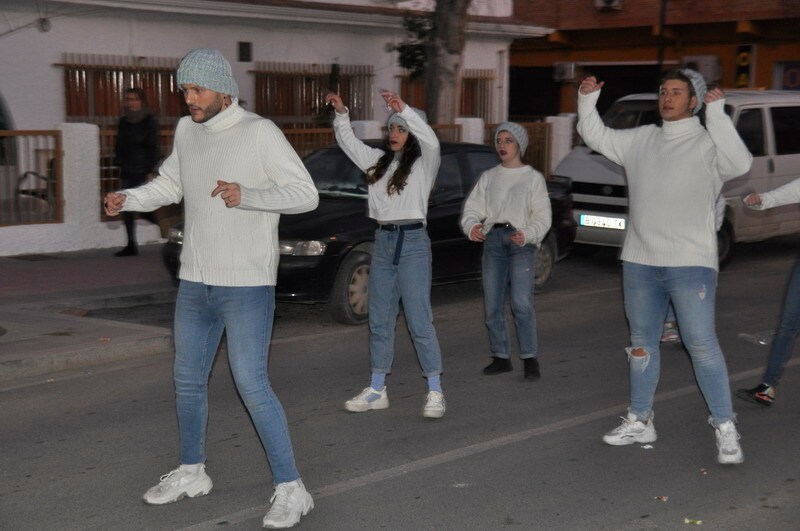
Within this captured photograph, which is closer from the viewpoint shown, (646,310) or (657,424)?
(646,310)

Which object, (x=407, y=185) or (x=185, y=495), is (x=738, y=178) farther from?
(x=185, y=495)

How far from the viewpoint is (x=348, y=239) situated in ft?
31.2

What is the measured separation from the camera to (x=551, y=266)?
11.8m

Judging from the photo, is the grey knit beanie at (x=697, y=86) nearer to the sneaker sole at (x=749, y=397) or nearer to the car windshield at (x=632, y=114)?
the sneaker sole at (x=749, y=397)

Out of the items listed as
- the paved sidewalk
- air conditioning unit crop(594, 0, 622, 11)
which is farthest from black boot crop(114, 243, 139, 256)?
air conditioning unit crop(594, 0, 622, 11)

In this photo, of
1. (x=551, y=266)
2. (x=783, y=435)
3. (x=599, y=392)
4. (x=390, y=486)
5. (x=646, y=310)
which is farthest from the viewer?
(x=551, y=266)

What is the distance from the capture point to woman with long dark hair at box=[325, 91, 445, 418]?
6555 millimetres

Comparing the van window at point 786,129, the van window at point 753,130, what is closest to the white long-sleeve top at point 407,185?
the van window at point 753,130

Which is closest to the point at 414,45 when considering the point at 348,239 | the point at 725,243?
the point at 725,243

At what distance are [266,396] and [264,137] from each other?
1095 mm

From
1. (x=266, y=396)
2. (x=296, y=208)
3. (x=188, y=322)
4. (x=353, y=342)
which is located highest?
(x=296, y=208)

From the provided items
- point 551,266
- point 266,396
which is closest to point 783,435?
point 266,396

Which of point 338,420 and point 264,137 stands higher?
point 264,137

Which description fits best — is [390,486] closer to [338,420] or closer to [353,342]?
[338,420]
